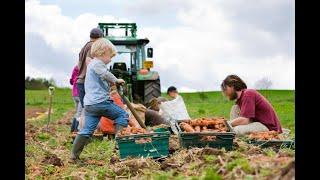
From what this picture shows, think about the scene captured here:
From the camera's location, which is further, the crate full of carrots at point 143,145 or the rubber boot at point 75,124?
the rubber boot at point 75,124

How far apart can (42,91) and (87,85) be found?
113 feet

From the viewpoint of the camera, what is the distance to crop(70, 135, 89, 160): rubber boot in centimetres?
822

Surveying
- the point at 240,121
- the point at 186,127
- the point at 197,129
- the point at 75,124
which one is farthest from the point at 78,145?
the point at 75,124

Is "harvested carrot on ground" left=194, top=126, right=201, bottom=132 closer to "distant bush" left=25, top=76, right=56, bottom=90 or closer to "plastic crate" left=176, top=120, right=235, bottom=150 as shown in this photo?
"plastic crate" left=176, top=120, right=235, bottom=150

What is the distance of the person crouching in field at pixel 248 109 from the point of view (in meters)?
8.21

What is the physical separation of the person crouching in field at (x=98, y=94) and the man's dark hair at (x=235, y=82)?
141 cm

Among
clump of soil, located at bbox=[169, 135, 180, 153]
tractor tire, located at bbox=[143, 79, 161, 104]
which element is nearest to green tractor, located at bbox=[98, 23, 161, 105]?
tractor tire, located at bbox=[143, 79, 161, 104]

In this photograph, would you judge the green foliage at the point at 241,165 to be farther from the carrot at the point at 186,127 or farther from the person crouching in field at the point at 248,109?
the person crouching in field at the point at 248,109

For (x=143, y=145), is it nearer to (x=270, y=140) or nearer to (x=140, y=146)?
(x=140, y=146)

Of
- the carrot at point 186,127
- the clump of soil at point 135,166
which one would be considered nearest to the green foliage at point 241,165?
the clump of soil at point 135,166
